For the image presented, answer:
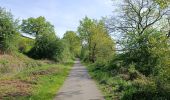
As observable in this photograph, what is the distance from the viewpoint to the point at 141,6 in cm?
4738

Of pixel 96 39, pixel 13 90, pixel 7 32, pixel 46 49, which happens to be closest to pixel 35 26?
pixel 96 39

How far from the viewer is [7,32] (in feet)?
150

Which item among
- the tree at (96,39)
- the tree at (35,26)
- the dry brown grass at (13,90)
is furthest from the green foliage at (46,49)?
the tree at (35,26)

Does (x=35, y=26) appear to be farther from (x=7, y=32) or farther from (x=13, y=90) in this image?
(x=13, y=90)

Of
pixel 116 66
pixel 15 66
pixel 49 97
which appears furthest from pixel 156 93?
pixel 15 66

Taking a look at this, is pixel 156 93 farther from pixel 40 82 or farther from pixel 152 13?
pixel 152 13

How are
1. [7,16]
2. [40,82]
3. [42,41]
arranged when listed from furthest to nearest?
[42,41]
[7,16]
[40,82]

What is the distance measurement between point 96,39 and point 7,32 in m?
29.1

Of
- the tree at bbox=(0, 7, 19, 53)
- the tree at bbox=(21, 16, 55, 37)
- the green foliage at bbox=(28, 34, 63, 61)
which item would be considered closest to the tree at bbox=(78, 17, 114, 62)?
the green foliage at bbox=(28, 34, 63, 61)

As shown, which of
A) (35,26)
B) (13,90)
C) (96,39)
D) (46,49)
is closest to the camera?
(13,90)

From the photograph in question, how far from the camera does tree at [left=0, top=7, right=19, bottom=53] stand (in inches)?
1789

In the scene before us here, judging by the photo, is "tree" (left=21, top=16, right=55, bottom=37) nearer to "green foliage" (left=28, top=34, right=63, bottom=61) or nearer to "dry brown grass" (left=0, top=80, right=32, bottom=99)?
"green foliage" (left=28, top=34, right=63, bottom=61)

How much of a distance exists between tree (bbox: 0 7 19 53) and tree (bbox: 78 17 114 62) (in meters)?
13.8

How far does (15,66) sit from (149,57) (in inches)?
686
